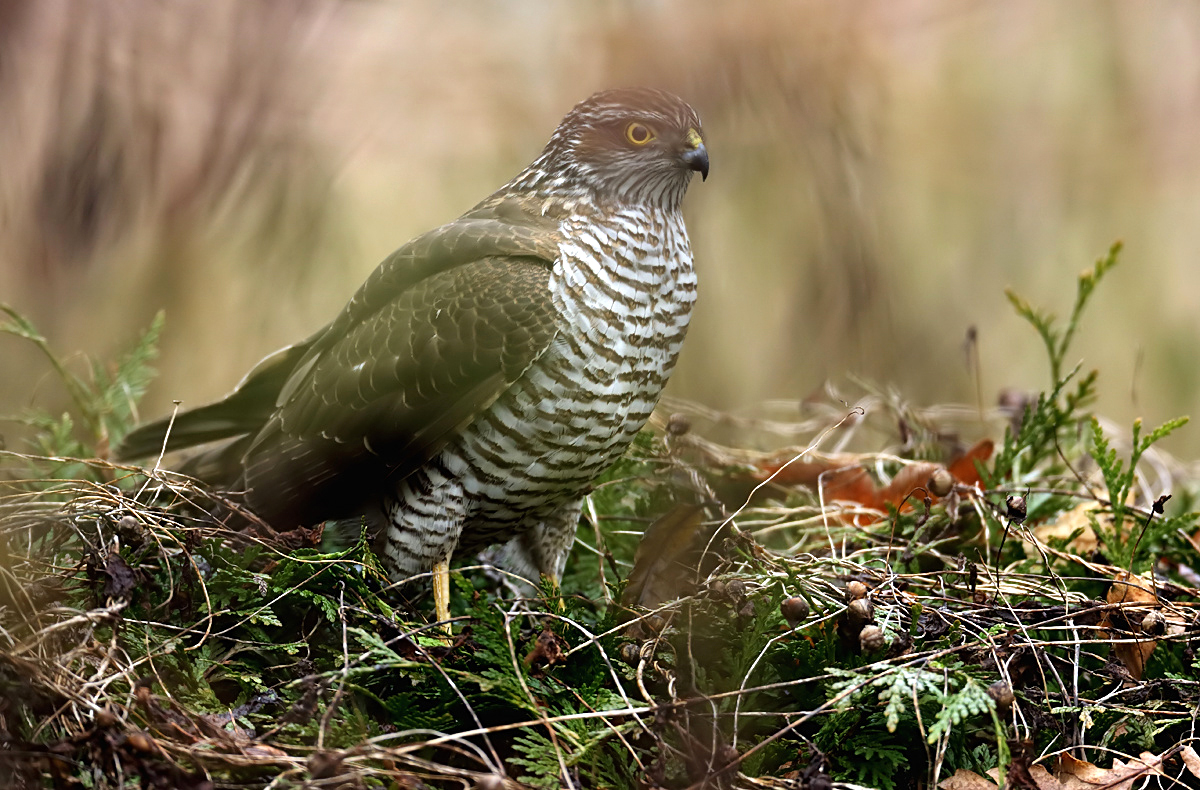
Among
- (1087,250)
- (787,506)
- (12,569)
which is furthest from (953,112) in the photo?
(12,569)

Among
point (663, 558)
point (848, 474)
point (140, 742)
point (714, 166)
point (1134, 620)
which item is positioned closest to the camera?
point (140, 742)

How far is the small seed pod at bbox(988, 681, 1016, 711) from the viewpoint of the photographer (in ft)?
5.87

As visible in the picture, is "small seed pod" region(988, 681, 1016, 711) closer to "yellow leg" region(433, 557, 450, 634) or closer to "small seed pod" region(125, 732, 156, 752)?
→ "yellow leg" region(433, 557, 450, 634)

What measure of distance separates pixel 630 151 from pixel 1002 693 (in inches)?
68.4

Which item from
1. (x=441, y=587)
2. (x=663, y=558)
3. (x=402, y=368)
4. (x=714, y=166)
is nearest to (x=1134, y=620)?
(x=663, y=558)

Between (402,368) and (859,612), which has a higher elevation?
(402,368)

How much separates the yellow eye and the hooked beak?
0.40 feet

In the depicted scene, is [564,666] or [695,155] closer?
[564,666]

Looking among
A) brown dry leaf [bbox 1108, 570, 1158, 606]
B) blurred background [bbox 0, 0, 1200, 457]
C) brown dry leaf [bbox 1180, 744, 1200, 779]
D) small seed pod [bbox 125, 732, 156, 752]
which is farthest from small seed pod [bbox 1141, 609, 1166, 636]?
small seed pod [bbox 125, 732, 156, 752]

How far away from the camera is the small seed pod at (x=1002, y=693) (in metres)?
1.79

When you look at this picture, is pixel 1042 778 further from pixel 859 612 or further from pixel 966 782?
pixel 859 612

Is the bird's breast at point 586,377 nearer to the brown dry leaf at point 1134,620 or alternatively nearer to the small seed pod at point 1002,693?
the small seed pod at point 1002,693

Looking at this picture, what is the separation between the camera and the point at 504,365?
240cm

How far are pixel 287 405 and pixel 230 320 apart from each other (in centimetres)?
228
